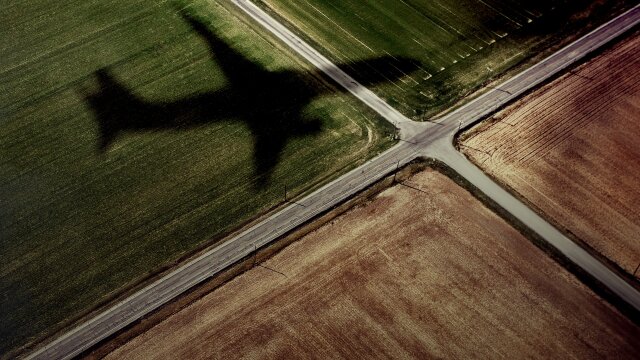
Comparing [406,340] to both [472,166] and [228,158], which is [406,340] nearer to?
[472,166]

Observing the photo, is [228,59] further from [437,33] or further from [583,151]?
[583,151]

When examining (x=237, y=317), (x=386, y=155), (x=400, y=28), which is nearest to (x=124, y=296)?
(x=237, y=317)

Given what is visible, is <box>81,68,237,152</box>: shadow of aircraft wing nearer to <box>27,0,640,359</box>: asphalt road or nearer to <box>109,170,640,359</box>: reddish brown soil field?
<box>27,0,640,359</box>: asphalt road

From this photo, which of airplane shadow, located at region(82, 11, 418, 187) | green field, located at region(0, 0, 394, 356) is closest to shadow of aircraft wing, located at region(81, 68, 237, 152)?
airplane shadow, located at region(82, 11, 418, 187)

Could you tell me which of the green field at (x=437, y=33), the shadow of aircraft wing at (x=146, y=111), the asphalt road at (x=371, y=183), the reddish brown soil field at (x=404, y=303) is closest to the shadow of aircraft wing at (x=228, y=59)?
the shadow of aircraft wing at (x=146, y=111)

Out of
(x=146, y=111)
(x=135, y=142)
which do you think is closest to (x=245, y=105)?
(x=146, y=111)

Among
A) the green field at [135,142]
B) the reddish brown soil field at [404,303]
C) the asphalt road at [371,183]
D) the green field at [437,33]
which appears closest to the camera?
the reddish brown soil field at [404,303]

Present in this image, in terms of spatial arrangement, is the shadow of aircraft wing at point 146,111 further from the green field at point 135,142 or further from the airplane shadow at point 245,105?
the green field at point 135,142
